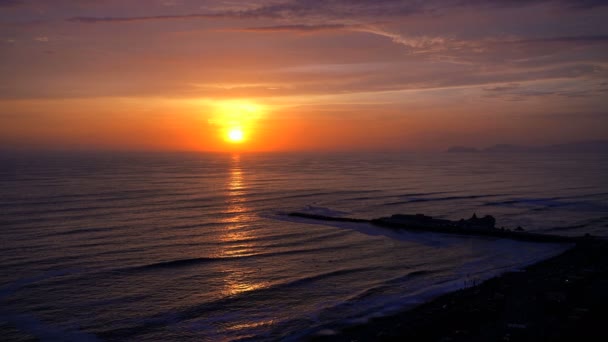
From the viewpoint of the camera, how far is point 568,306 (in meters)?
22.1

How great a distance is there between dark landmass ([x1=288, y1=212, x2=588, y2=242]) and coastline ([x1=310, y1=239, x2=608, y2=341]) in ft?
48.7

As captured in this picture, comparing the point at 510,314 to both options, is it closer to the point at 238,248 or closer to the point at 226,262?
the point at 226,262

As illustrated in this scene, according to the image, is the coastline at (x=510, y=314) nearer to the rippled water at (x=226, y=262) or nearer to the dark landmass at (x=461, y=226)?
the rippled water at (x=226, y=262)

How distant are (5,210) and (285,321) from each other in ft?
172

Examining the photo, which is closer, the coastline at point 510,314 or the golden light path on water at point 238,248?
the coastline at point 510,314

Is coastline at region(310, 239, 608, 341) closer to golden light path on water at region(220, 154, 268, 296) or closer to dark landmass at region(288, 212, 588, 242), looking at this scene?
golden light path on water at region(220, 154, 268, 296)

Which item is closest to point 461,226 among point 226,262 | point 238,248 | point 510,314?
point 238,248

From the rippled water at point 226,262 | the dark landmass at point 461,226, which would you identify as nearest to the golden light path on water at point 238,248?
the rippled water at point 226,262

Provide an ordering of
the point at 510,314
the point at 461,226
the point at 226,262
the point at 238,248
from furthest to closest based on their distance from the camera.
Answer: the point at 461,226, the point at 238,248, the point at 226,262, the point at 510,314

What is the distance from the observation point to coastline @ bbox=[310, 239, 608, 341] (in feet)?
62.4

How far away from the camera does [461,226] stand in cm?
4878

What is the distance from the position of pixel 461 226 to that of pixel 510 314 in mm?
28141

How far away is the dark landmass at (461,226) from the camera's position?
143 ft

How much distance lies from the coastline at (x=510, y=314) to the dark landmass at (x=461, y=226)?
1483 centimetres
